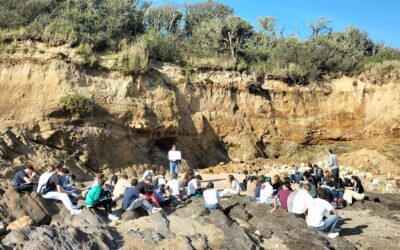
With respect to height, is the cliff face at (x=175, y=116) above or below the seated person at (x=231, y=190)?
above

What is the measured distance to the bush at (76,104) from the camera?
20297 millimetres

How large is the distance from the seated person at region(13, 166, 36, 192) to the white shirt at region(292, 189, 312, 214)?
6603mm

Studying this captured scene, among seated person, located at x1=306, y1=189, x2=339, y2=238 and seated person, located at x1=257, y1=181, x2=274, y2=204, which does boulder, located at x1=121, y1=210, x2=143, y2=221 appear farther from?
seated person, located at x1=306, y1=189, x2=339, y2=238

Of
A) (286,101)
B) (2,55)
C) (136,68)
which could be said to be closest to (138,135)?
(136,68)

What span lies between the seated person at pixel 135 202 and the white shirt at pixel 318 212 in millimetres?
3787

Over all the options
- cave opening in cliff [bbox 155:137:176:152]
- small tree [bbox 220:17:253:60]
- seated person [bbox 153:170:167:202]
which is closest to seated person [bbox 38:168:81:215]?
seated person [bbox 153:170:167:202]

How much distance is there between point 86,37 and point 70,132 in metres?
5.89

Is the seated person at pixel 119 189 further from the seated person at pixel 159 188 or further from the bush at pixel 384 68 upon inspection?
the bush at pixel 384 68

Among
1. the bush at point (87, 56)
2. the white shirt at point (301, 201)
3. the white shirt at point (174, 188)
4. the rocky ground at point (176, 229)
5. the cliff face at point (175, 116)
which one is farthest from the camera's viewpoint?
the bush at point (87, 56)

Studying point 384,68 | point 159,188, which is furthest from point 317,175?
point 384,68

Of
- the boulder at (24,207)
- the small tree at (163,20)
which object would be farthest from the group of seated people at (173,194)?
the small tree at (163,20)

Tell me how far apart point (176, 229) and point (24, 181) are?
13.4 feet

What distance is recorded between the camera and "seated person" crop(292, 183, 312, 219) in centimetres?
1162

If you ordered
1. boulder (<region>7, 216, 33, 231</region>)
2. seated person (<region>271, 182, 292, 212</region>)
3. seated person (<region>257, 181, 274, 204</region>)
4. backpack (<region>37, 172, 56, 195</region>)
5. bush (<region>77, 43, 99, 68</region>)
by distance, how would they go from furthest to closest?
bush (<region>77, 43, 99, 68</region>), seated person (<region>257, 181, 274, 204</region>), seated person (<region>271, 182, 292, 212</region>), backpack (<region>37, 172, 56, 195</region>), boulder (<region>7, 216, 33, 231</region>)
